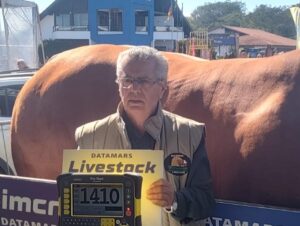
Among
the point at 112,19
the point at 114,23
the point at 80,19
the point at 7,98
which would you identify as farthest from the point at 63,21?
the point at 7,98

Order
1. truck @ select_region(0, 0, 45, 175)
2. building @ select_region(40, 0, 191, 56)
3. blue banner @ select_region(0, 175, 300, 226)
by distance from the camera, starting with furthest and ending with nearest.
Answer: building @ select_region(40, 0, 191, 56)
truck @ select_region(0, 0, 45, 175)
blue banner @ select_region(0, 175, 300, 226)

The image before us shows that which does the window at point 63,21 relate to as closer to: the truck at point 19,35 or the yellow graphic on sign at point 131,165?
the truck at point 19,35

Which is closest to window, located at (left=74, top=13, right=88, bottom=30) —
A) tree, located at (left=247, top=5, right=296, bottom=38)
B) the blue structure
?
the blue structure

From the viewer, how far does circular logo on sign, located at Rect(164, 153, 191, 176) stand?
2674 mm

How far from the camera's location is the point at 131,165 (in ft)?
8.24

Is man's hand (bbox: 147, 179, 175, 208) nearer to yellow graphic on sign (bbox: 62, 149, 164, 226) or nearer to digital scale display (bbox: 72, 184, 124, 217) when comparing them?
yellow graphic on sign (bbox: 62, 149, 164, 226)

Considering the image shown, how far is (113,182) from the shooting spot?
225 cm

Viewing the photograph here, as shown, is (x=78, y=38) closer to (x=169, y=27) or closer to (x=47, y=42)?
(x=47, y=42)

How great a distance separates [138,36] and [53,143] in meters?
31.6

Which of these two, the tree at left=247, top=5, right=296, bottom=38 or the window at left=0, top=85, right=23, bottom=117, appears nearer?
the window at left=0, top=85, right=23, bottom=117

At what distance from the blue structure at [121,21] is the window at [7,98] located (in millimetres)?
26233

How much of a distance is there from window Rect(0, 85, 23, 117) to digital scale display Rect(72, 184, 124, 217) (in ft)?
16.9

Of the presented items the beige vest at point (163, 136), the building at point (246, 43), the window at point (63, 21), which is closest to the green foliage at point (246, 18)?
the building at point (246, 43)

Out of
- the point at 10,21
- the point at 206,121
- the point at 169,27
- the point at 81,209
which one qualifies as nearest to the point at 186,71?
the point at 206,121
